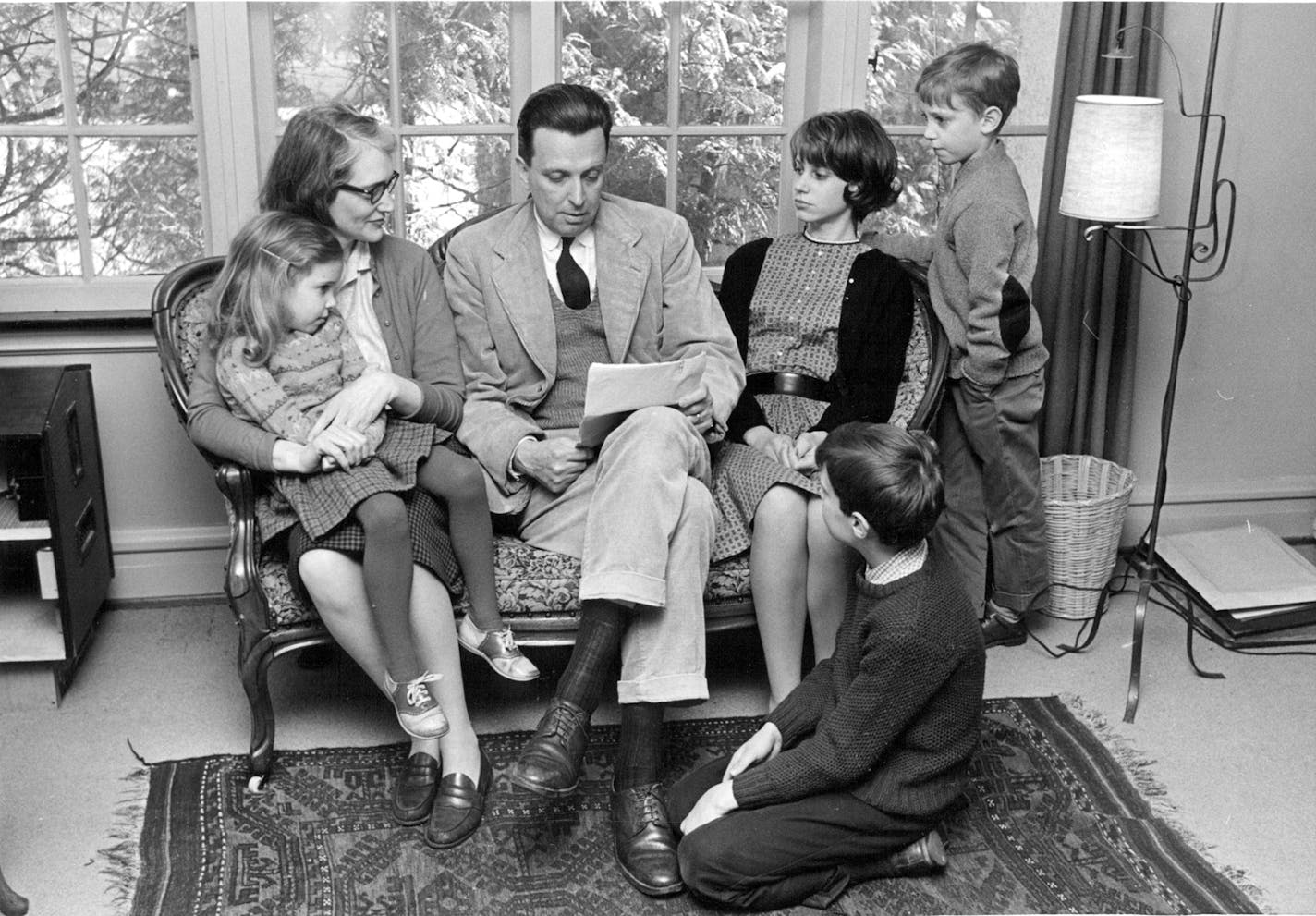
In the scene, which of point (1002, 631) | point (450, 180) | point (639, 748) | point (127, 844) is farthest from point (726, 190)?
point (127, 844)

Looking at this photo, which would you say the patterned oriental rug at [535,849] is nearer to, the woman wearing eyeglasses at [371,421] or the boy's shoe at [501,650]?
the woman wearing eyeglasses at [371,421]

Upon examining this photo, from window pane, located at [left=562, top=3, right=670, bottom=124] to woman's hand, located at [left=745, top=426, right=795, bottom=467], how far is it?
0.93 meters

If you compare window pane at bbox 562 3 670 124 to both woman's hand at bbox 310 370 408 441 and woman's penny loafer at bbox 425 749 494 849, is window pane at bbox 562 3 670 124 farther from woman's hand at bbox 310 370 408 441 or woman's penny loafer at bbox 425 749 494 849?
woman's penny loafer at bbox 425 749 494 849

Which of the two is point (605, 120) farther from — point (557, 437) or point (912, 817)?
point (912, 817)

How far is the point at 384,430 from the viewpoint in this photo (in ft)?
8.63

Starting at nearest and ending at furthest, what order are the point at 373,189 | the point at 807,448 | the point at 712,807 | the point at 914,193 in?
the point at 712,807 → the point at 373,189 → the point at 807,448 → the point at 914,193

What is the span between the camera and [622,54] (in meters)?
3.39

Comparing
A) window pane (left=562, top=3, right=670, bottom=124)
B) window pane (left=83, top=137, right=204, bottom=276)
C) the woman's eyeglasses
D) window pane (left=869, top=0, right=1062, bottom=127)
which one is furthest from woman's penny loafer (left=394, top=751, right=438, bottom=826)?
window pane (left=869, top=0, right=1062, bottom=127)

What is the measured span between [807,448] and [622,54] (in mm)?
1155

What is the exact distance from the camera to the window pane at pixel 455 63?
3.28m

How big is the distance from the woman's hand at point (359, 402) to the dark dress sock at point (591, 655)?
0.55 m

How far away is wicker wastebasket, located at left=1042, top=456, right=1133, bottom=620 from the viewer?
3406mm

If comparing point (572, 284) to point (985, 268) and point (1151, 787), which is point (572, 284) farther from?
point (1151, 787)

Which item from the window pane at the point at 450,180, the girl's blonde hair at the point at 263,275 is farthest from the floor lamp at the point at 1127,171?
the girl's blonde hair at the point at 263,275
